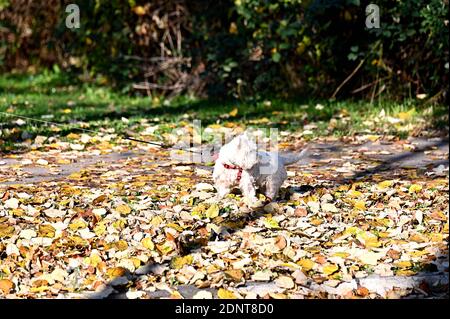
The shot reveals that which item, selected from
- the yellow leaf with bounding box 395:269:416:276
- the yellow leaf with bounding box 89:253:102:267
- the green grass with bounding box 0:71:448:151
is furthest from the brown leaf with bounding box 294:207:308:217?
the green grass with bounding box 0:71:448:151

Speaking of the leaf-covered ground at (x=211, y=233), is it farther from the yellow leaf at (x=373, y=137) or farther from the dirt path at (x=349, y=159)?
the yellow leaf at (x=373, y=137)

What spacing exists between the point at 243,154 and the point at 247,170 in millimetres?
103

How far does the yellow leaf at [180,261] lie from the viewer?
3336 millimetres

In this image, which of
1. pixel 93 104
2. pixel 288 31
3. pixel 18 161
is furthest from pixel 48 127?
pixel 288 31

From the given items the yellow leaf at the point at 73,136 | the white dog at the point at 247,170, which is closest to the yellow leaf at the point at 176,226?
the white dog at the point at 247,170

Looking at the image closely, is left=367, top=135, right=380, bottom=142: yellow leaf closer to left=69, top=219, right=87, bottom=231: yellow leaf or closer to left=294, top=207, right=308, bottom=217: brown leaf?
left=294, top=207, right=308, bottom=217: brown leaf

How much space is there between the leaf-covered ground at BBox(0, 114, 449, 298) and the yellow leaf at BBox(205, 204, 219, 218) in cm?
2

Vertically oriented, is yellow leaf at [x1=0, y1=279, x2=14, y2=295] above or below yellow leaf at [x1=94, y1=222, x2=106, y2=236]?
below

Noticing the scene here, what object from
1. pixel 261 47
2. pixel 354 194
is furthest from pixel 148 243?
pixel 261 47

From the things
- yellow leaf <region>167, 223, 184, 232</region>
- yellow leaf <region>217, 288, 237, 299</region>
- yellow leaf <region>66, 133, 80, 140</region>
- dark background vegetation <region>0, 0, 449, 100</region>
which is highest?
dark background vegetation <region>0, 0, 449, 100</region>

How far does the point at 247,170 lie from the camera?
3846mm

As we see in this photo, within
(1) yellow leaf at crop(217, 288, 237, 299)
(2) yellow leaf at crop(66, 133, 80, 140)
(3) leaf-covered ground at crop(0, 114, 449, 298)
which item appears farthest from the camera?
(2) yellow leaf at crop(66, 133, 80, 140)

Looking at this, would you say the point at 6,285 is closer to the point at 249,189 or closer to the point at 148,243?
the point at 148,243

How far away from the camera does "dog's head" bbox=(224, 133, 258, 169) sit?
379 centimetres
